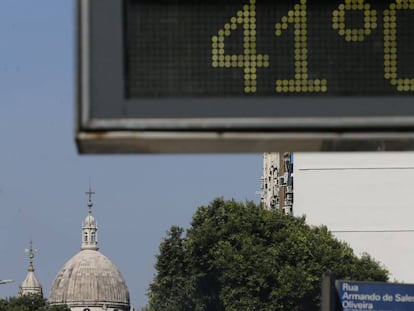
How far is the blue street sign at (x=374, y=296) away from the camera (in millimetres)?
44719

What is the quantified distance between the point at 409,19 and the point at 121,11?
A: 1.45 m

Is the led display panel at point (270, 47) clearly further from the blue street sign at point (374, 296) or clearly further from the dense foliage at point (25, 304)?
the dense foliage at point (25, 304)

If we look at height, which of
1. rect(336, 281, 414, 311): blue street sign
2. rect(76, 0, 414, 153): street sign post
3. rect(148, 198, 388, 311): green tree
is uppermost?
rect(148, 198, 388, 311): green tree

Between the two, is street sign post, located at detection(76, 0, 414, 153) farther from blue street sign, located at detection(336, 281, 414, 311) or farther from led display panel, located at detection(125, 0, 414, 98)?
blue street sign, located at detection(336, 281, 414, 311)

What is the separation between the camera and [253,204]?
113 m

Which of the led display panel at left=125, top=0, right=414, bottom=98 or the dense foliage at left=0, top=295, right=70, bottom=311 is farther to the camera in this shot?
the dense foliage at left=0, top=295, right=70, bottom=311

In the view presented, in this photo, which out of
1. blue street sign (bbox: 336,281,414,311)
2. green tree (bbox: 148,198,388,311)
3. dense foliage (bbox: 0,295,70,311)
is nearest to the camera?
blue street sign (bbox: 336,281,414,311)

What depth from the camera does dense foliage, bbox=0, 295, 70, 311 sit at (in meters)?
126

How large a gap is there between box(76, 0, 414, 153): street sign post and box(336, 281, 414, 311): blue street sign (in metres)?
34.4

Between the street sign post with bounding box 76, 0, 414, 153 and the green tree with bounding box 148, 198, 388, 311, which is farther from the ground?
the green tree with bounding box 148, 198, 388, 311

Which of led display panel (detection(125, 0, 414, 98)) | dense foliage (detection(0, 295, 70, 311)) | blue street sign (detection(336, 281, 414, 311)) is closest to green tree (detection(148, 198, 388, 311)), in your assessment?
dense foliage (detection(0, 295, 70, 311))

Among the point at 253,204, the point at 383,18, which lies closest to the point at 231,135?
the point at 383,18

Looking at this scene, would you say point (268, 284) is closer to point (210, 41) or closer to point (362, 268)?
point (362, 268)

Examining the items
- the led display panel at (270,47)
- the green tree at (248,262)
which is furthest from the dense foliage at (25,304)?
A: the led display panel at (270,47)
